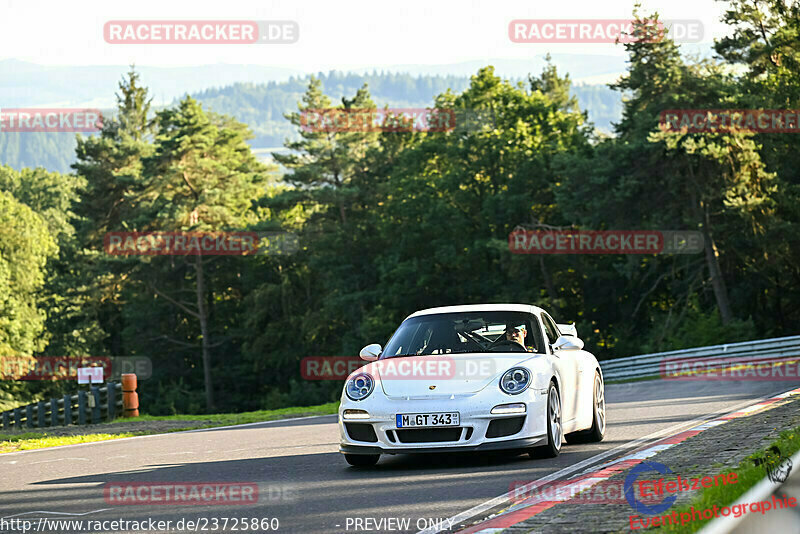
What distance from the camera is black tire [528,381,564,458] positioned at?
400 inches

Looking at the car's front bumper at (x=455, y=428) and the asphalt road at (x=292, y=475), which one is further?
the car's front bumper at (x=455, y=428)

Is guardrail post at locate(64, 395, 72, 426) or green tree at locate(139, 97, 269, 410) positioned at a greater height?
green tree at locate(139, 97, 269, 410)

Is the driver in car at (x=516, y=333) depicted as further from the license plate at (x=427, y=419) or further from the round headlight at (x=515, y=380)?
the license plate at (x=427, y=419)

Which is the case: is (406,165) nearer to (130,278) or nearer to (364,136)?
(364,136)

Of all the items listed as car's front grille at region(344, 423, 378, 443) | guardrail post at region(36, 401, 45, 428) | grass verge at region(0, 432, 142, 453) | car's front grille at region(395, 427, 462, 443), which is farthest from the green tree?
car's front grille at region(395, 427, 462, 443)

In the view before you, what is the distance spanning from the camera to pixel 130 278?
69.6 m

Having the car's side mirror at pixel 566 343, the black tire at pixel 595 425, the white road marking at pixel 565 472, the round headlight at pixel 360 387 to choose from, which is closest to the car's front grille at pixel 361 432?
the round headlight at pixel 360 387

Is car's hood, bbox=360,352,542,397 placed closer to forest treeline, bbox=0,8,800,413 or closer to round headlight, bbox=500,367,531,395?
round headlight, bbox=500,367,531,395

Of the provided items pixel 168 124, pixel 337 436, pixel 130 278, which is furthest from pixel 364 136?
pixel 337 436

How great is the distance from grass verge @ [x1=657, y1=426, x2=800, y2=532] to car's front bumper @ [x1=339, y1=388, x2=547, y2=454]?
2097mm

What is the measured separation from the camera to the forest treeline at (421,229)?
152ft

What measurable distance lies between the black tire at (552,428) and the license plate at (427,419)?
3.25ft

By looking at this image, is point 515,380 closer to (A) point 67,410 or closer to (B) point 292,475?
(B) point 292,475

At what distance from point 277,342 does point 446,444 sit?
61.5 meters
